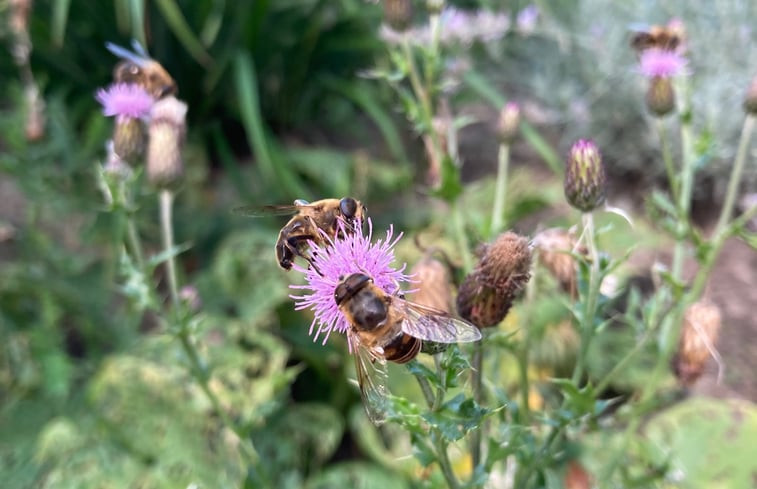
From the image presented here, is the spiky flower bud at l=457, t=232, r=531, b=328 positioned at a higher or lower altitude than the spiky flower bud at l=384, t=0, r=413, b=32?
lower

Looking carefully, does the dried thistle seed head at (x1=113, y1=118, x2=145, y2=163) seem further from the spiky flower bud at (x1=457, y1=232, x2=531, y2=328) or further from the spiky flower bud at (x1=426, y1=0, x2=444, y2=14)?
the spiky flower bud at (x1=457, y1=232, x2=531, y2=328)

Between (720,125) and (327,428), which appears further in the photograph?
(720,125)

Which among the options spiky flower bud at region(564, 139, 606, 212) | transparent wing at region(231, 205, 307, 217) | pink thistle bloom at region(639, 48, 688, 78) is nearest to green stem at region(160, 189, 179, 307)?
transparent wing at region(231, 205, 307, 217)

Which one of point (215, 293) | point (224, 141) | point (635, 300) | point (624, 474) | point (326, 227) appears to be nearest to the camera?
point (326, 227)

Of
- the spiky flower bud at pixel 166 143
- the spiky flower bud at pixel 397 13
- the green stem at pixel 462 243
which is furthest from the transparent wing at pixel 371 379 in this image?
the spiky flower bud at pixel 397 13

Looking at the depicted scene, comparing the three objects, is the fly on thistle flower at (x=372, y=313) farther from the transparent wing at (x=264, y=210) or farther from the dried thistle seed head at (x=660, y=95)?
the dried thistle seed head at (x=660, y=95)

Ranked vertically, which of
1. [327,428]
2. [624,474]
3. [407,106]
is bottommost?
[327,428]

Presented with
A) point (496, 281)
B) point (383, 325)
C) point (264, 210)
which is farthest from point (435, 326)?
point (264, 210)

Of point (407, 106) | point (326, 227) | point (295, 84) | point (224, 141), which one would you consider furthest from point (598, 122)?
point (326, 227)

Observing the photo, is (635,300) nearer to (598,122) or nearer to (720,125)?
(720,125)
